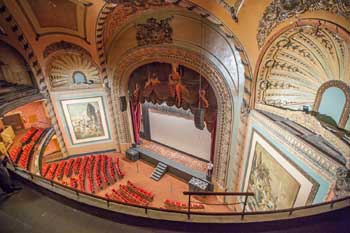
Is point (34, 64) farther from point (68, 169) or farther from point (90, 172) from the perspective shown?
point (90, 172)

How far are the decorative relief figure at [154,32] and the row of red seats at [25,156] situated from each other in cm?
574

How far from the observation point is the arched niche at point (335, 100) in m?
2.50

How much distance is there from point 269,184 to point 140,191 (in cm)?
515

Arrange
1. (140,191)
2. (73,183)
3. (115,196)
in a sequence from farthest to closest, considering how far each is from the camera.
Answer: (73,183)
(140,191)
(115,196)

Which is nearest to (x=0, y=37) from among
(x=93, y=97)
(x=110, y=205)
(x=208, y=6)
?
(x=93, y=97)

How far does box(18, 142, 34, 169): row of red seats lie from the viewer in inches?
213

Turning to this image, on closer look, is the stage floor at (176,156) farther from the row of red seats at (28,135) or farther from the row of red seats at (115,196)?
the row of red seats at (28,135)

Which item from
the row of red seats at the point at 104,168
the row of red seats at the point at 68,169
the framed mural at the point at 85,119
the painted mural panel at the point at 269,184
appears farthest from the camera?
the framed mural at the point at 85,119

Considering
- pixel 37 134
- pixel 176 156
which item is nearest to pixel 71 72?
pixel 37 134

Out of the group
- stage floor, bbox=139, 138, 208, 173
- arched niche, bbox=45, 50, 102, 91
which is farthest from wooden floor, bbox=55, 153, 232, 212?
Answer: arched niche, bbox=45, 50, 102, 91

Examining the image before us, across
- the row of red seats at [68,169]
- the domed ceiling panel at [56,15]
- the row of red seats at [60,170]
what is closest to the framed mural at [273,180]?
the domed ceiling panel at [56,15]

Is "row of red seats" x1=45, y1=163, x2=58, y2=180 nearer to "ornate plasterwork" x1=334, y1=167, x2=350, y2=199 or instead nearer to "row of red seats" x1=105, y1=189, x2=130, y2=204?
"row of red seats" x1=105, y1=189, x2=130, y2=204

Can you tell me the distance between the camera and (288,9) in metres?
2.89

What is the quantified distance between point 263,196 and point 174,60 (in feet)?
16.8
